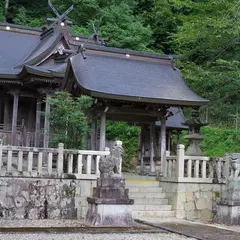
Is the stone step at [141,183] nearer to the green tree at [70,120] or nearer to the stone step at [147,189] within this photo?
the stone step at [147,189]

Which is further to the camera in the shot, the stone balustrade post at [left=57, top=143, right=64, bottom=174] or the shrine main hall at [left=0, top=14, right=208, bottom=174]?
the shrine main hall at [left=0, top=14, right=208, bottom=174]

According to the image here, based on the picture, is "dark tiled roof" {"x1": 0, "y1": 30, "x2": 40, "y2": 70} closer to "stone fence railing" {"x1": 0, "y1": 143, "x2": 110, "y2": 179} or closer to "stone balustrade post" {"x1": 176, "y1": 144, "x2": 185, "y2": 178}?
"stone fence railing" {"x1": 0, "y1": 143, "x2": 110, "y2": 179}

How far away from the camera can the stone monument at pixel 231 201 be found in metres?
11.9

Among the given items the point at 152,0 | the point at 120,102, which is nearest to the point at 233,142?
the point at 120,102

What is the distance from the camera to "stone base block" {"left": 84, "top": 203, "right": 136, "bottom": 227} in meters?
10.4

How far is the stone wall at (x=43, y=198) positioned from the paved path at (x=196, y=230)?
2.05 metres

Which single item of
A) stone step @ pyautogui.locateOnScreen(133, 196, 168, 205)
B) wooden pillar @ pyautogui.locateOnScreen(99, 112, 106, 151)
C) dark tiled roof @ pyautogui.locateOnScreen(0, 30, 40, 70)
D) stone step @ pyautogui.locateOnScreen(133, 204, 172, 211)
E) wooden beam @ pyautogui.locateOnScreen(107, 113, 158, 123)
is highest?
dark tiled roof @ pyautogui.locateOnScreen(0, 30, 40, 70)

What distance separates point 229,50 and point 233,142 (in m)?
4.95

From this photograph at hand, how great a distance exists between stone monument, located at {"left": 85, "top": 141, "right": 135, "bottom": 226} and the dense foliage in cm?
964

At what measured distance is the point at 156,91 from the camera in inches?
586

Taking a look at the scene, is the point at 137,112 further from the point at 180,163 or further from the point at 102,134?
the point at 180,163

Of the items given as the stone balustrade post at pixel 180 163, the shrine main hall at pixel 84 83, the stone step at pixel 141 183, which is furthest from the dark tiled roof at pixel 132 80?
the stone step at pixel 141 183

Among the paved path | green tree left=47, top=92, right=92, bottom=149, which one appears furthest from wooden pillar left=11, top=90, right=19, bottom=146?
the paved path

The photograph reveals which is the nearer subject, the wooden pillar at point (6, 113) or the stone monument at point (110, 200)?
the stone monument at point (110, 200)
